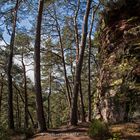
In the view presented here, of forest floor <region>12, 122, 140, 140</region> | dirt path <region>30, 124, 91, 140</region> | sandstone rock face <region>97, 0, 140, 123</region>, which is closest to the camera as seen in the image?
forest floor <region>12, 122, 140, 140</region>

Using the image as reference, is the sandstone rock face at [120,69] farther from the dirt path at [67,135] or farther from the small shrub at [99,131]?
the small shrub at [99,131]

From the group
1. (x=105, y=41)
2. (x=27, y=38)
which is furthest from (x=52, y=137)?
(x=27, y=38)

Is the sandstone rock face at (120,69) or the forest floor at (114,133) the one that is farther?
the sandstone rock face at (120,69)

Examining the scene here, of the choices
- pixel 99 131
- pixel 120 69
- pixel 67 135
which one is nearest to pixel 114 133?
pixel 99 131

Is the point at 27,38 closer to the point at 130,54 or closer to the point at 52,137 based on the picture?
the point at 130,54

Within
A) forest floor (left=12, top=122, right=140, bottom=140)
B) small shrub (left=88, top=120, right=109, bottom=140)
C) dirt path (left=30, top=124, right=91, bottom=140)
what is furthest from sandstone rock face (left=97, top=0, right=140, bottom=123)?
small shrub (left=88, top=120, right=109, bottom=140)

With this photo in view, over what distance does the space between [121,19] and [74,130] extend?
8.19 meters

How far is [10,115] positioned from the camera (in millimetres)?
20312

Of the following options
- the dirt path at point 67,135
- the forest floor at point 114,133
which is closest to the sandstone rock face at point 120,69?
the forest floor at point 114,133

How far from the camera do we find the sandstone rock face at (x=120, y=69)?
1482 centimetres

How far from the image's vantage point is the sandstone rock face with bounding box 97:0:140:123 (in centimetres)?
1482

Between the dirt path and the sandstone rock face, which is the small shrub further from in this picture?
the sandstone rock face

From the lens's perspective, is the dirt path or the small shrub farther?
the dirt path

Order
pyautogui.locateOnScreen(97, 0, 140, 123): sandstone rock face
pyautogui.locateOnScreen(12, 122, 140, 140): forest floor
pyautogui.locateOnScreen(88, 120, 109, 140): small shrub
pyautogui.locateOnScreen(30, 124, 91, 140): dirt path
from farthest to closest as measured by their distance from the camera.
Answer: pyautogui.locateOnScreen(97, 0, 140, 123): sandstone rock face < pyautogui.locateOnScreen(30, 124, 91, 140): dirt path < pyautogui.locateOnScreen(88, 120, 109, 140): small shrub < pyautogui.locateOnScreen(12, 122, 140, 140): forest floor
